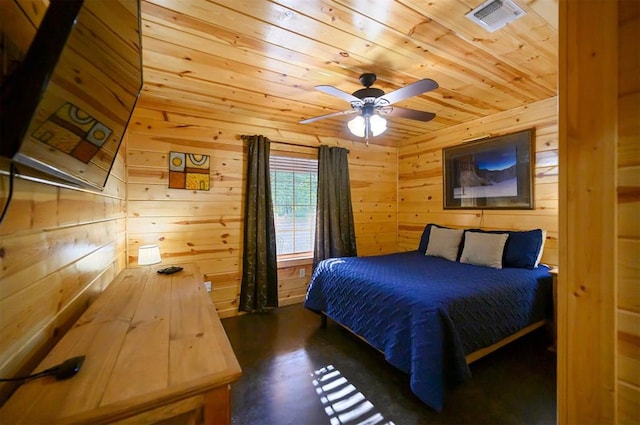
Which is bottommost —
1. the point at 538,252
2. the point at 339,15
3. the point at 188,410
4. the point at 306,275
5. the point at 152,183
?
the point at 306,275

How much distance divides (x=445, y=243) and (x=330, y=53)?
7.75 feet

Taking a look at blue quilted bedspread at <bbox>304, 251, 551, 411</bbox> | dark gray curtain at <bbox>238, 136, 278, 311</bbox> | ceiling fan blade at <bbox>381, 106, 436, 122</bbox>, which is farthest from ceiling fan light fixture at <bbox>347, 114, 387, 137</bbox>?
dark gray curtain at <bbox>238, 136, 278, 311</bbox>

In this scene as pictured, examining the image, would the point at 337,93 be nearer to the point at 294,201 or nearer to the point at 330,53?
the point at 330,53

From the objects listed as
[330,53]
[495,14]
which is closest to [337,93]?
[330,53]

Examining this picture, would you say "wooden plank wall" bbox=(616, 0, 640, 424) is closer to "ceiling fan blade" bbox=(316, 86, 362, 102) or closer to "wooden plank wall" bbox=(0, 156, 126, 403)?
"ceiling fan blade" bbox=(316, 86, 362, 102)

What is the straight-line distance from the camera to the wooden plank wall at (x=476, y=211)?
2.67m

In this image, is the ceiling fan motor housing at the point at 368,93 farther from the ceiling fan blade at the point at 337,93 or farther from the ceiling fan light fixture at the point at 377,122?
the ceiling fan light fixture at the point at 377,122

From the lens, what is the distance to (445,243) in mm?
3086

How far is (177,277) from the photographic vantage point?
1878 mm

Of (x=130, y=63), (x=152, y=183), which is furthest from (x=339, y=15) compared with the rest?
(x=152, y=183)

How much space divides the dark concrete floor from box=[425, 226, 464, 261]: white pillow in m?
0.98

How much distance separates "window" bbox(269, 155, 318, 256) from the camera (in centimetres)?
343

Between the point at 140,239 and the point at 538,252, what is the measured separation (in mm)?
3893

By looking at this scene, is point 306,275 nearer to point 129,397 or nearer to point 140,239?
point 140,239
